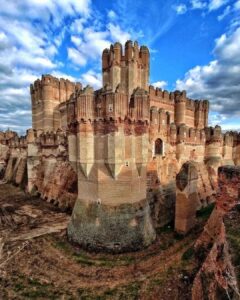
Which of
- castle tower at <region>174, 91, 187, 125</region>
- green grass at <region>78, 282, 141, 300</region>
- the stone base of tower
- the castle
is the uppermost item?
castle tower at <region>174, 91, 187, 125</region>

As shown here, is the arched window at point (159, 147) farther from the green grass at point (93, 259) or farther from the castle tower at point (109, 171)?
the green grass at point (93, 259)

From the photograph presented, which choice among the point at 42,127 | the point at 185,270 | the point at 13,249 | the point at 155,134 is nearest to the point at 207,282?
the point at 185,270

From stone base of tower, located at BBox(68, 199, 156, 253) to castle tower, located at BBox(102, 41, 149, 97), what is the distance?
15.1 m

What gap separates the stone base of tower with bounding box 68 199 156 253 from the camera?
10.4 metres

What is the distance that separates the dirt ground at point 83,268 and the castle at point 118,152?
897 mm

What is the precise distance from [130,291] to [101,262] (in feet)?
7.61

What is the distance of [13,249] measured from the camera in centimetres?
1032

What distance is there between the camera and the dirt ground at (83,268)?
764 cm

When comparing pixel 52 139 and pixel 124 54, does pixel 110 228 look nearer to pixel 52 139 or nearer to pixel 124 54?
pixel 52 139

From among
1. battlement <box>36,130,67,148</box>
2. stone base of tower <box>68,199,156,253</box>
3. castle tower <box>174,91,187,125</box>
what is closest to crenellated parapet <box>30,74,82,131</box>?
battlement <box>36,130,67,148</box>

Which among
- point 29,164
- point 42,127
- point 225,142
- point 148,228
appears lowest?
point 148,228

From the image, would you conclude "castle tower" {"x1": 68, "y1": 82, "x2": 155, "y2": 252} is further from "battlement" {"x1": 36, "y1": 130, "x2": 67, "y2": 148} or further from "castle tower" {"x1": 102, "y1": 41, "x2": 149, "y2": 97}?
"castle tower" {"x1": 102, "y1": 41, "x2": 149, "y2": 97}

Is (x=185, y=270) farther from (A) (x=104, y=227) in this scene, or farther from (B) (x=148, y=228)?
(A) (x=104, y=227)

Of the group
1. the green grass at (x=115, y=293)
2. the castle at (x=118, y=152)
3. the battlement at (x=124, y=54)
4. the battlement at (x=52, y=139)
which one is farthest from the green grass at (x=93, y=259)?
the battlement at (x=124, y=54)
